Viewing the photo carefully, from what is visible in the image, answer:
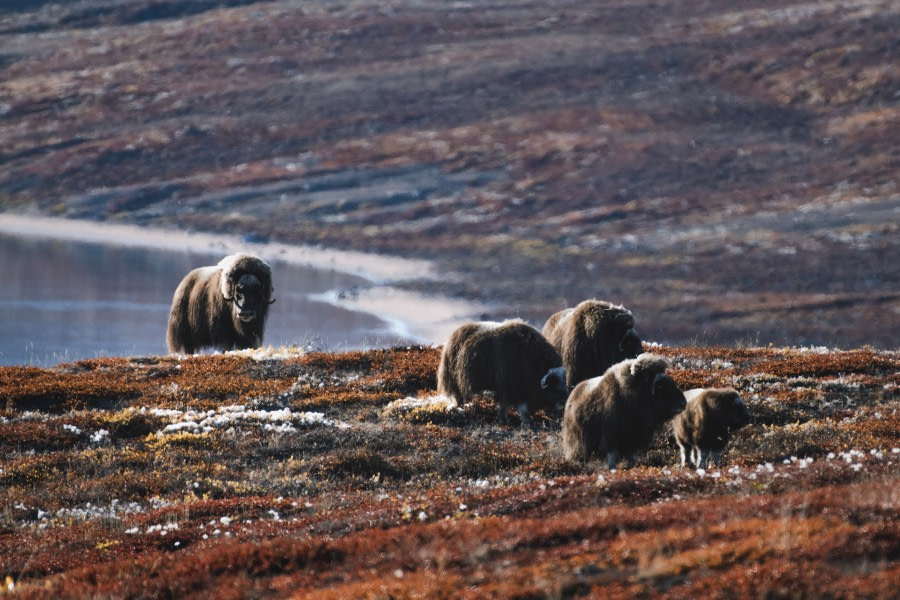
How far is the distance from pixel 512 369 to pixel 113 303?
62.8 metres

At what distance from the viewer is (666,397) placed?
15258 millimetres

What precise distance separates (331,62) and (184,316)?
10871 cm

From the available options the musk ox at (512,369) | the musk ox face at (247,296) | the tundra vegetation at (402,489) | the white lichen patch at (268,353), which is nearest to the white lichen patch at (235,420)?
the tundra vegetation at (402,489)

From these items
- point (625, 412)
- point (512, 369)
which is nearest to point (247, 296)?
point (512, 369)

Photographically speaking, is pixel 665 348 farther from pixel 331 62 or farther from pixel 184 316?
pixel 331 62

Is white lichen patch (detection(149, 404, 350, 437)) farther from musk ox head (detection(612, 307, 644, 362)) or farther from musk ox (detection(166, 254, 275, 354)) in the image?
musk ox (detection(166, 254, 275, 354))

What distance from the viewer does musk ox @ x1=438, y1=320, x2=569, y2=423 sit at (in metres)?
18.5

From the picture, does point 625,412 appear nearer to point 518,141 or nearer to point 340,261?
point 340,261

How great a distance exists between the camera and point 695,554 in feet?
28.1

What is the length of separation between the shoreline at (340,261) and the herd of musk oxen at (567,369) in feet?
117

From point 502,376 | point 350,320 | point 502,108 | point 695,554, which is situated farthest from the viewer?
point 502,108

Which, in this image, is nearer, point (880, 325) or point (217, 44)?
point (880, 325)

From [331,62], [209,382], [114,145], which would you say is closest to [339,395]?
[209,382]

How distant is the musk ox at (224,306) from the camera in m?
25.2
